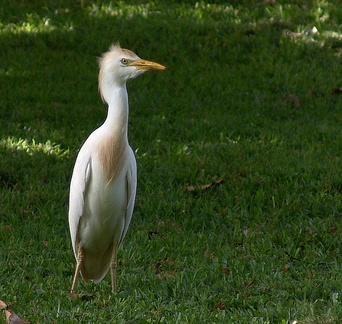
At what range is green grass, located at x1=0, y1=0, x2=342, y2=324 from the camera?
5500 millimetres

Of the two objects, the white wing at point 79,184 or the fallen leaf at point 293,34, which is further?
the fallen leaf at point 293,34

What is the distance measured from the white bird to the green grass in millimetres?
358

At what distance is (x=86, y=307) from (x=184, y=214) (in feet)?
7.27

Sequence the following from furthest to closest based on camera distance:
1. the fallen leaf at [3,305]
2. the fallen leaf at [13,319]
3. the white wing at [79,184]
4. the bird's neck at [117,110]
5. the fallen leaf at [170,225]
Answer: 1. the fallen leaf at [170,225]
2. the white wing at [79,184]
3. the bird's neck at [117,110]
4. the fallen leaf at [3,305]
5. the fallen leaf at [13,319]

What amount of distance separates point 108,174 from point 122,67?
74 cm

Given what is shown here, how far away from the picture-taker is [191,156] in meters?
8.39

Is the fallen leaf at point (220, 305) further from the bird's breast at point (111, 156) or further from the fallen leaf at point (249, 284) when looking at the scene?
the bird's breast at point (111, 156)

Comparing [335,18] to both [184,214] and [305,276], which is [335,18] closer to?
[184,214]

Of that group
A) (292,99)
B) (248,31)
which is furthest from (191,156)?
(248,31)

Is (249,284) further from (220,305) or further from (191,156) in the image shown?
(191,156)

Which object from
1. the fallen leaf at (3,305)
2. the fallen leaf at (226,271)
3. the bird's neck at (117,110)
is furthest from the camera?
the fallen leaf at (226,271)

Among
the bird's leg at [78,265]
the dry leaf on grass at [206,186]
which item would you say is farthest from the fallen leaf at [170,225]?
the bird's leg at [78,265]

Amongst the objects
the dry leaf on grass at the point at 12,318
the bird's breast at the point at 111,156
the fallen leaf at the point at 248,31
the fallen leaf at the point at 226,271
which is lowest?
the fallen leaf at the point at 248,31

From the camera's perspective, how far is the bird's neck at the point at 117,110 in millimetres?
5461
